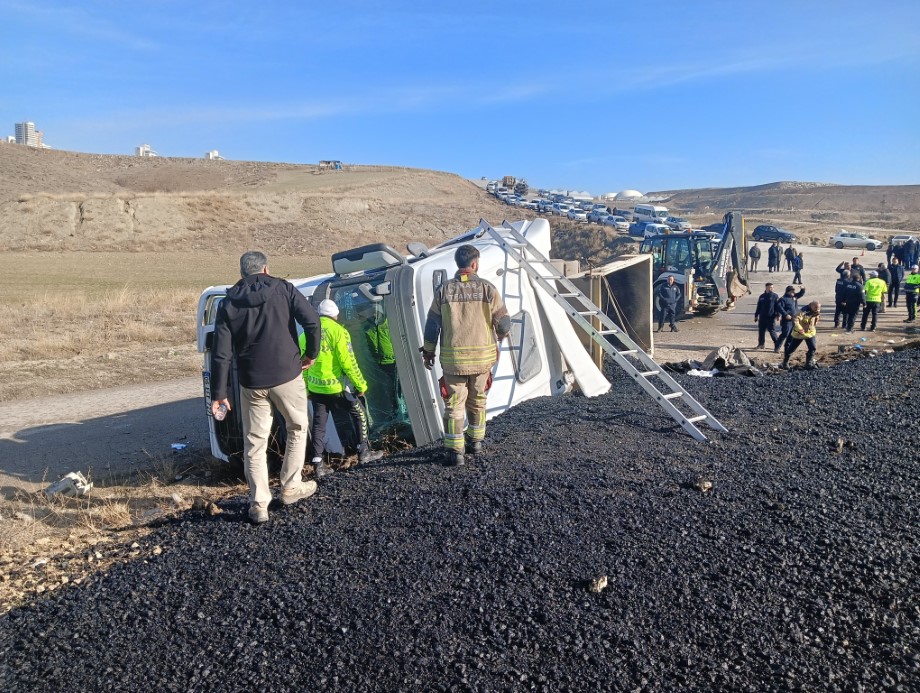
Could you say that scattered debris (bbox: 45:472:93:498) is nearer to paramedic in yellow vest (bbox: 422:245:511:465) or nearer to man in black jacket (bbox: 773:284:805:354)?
paramedic in yellow vest (bbox: 422:245:511:465)

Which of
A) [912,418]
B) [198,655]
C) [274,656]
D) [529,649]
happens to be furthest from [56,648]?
[912,418]

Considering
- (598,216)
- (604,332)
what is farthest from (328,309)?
(598,216)

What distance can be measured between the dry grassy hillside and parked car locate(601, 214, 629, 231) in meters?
11.8

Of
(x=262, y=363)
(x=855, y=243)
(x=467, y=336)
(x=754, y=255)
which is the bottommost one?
(x=262, y=363)

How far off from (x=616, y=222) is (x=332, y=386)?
5275 centimetres

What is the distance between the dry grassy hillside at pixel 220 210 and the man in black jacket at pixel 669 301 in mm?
36561

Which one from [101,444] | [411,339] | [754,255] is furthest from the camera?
[754,255]

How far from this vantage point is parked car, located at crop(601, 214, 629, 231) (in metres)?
55.2

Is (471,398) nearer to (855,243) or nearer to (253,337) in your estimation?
(253,337)

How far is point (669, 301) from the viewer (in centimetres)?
1841

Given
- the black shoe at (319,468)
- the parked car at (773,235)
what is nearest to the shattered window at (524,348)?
the black shoe at (319,468)

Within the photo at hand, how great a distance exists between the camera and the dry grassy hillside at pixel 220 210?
51562 mm

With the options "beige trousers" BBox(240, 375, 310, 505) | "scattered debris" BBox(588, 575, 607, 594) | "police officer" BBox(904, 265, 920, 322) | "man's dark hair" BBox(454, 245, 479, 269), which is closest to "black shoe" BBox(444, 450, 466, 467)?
"beige trousers" BBox(240, 375, 310, 505)

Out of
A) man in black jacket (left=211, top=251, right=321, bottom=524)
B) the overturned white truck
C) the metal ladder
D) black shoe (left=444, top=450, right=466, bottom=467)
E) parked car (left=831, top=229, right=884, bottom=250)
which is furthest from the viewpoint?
parked car (left=831, top=229, right=884, bottom=250)
